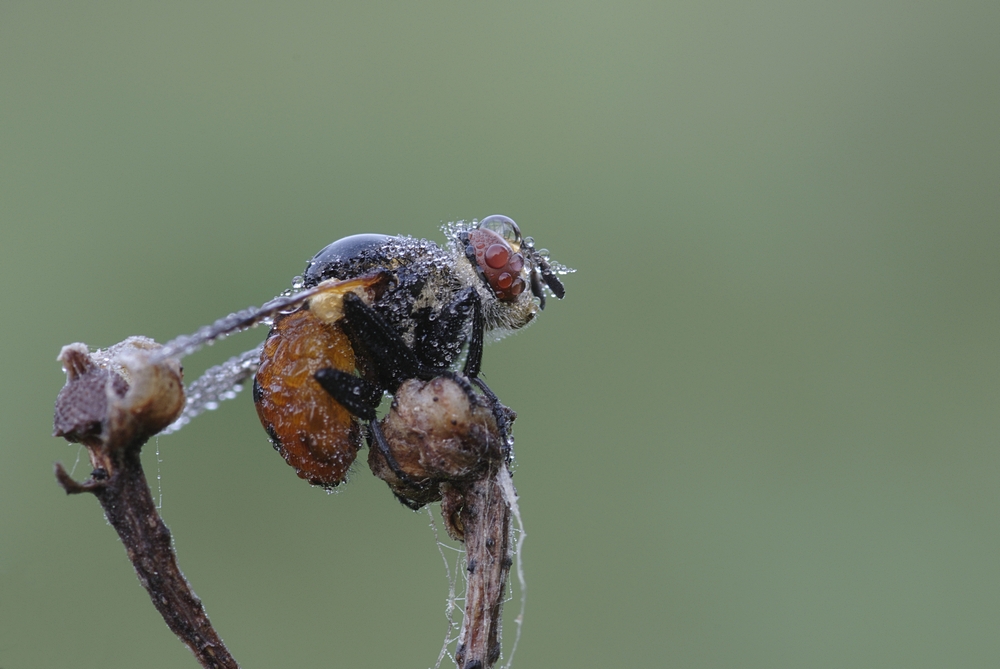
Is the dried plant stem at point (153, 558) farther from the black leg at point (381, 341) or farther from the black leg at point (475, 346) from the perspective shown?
the black leg at point (475, 346)

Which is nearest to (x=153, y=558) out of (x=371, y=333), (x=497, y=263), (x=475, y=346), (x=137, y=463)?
(x=137, y=463)

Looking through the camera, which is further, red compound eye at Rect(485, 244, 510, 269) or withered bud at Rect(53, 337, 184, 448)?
red compound eye at Rect(485, 244, 510, 269)

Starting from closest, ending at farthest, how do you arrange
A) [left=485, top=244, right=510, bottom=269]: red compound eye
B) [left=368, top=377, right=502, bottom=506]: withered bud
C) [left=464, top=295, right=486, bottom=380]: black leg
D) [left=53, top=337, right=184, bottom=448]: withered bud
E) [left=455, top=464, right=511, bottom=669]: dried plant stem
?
1. [left=53, top=337, right=184, bottom=448]: withered bud
2. [left=455, top=464, right=511, bottom=669]: dried plant stem
3. [left=368, top=377, right=502, bottom=506]: withered bud
4. [left=464, top=295, right=486, bottom=380]: black leg
5. [left=485, top=244, right=510, bottom=269]: red compound eye

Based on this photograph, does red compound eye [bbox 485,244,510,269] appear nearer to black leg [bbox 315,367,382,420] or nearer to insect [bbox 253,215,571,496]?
insect [bbox 253,215,571,496]

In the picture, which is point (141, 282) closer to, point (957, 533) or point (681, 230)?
point (681, 230)

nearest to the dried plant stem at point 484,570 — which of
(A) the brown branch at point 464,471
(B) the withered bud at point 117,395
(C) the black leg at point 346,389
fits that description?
(A) the brown branch at point 464,471

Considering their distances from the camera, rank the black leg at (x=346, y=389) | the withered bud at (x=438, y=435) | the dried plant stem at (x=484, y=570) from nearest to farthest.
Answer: the dried plant stem at (x=484, y=570) → the withered bud at (x=438, y=435) → the black leg at (x=346, y=389)

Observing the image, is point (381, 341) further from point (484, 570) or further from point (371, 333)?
point (484, 570)

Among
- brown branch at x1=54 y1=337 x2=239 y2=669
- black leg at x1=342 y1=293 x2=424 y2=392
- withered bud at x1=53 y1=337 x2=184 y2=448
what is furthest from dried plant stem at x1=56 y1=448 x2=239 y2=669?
black leg at x1=342 y1=293 x2=424 y2=392

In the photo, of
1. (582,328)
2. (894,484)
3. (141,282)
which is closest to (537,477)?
(582,328)
